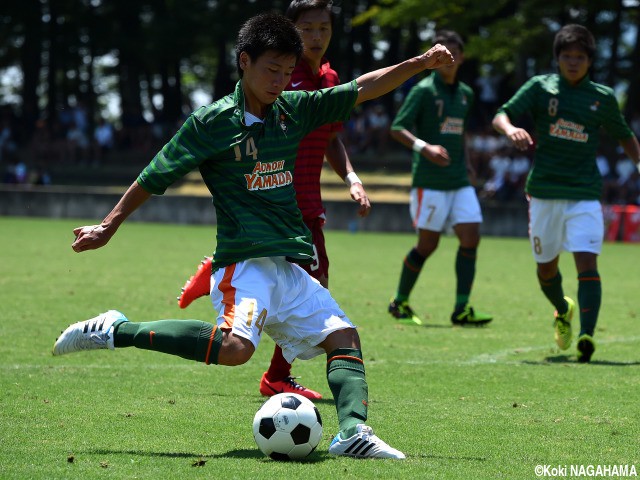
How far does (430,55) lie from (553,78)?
3589 millimetres

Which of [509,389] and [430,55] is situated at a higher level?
[430,55]

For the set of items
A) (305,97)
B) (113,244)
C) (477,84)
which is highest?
(477,84)


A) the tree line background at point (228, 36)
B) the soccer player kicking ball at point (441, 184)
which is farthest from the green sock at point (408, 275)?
the tree line background at point (228, 36)

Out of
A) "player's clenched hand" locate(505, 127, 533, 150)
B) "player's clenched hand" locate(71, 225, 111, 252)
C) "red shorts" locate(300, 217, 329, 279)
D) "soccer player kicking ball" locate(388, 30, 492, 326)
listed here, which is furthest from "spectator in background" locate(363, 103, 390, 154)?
"player's clenched hand" locate(71, 225, 111, 252)

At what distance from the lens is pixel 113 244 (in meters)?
20.2

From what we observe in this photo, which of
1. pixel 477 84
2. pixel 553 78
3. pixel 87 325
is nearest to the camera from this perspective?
pixel 87 325

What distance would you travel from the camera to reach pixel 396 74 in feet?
18.3

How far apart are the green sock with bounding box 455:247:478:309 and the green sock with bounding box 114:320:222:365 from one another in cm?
567

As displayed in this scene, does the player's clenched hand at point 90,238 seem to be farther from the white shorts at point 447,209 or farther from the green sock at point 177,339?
the white shorts at point 447,209

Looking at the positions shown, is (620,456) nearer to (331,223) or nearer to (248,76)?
(248,76)

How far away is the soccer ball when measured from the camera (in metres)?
5.04

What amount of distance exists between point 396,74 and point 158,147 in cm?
3314

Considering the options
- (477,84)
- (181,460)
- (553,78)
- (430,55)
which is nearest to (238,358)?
(181,460)

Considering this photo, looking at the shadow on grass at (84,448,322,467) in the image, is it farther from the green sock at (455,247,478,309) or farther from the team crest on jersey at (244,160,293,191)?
the green sock at (455,247,478,309)
